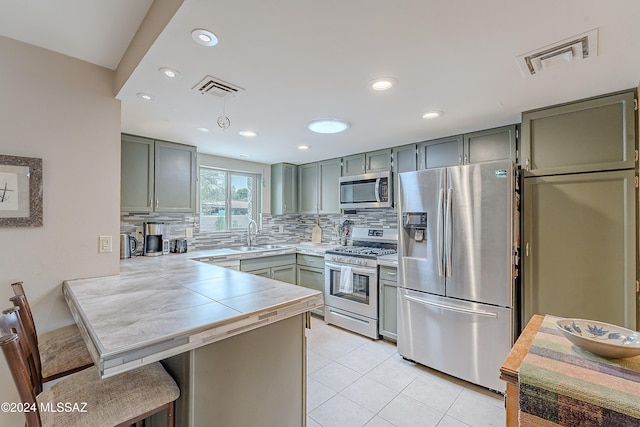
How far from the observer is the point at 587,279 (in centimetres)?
197

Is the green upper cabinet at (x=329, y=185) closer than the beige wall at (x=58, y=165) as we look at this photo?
No

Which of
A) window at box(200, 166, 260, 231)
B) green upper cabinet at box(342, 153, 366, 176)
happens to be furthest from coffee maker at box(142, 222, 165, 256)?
green upper cabinet at box(342, 153, 366, 176)

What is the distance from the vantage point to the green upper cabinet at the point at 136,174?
9.14 ft

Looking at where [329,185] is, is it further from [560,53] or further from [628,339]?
[628,339]

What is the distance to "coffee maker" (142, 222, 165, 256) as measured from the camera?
122 inches

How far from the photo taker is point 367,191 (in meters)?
3.51

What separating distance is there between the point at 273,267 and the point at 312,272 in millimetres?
539

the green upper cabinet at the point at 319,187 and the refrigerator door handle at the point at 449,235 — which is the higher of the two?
the green upper cabinet at the point at 319,187

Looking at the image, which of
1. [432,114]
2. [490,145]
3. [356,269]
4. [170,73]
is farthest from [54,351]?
[490,145]

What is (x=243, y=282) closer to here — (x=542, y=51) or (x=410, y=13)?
(x=410, y=13)

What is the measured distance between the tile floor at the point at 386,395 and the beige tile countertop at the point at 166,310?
3.53 feet

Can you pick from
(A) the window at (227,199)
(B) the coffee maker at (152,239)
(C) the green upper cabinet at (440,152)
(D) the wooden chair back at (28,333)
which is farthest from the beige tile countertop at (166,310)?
(C) the green upper cabinet at (440,152)

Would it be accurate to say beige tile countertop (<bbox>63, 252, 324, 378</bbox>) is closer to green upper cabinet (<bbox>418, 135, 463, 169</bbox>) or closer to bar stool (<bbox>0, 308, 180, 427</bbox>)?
bar stool (<bbox>0, 308, 180, 427</bbox>)

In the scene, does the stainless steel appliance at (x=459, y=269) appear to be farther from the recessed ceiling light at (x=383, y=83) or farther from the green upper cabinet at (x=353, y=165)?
the green upper cabinet at (x=353, y=165)
